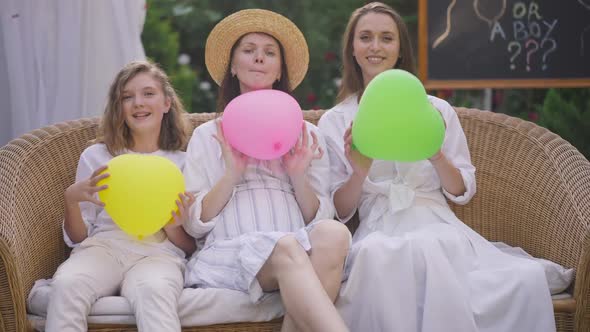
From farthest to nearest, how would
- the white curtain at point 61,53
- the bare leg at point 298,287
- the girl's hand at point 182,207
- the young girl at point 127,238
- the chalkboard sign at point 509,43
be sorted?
the chalkboard sign at point 509,43
the white curtain at point 61,53
the girl's hand at point 182,207
the young girl at point 127,238
the bare leg at point 298,287

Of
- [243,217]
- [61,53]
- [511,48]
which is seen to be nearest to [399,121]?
[243,217]

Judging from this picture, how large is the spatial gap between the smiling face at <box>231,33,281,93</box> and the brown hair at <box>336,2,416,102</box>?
12.0 inches

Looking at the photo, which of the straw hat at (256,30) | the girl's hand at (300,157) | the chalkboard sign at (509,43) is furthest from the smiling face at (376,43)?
the chalkboard sign at (509,43)

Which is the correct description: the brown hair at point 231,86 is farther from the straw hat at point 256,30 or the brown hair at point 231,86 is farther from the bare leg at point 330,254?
the bare leg at point 330,254

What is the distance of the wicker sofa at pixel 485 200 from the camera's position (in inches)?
96.3

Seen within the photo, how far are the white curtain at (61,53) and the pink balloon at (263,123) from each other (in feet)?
3.14

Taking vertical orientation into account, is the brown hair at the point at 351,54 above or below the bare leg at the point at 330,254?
above

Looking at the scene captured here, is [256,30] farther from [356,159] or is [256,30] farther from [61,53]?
[61,53]

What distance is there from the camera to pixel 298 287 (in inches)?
89.3

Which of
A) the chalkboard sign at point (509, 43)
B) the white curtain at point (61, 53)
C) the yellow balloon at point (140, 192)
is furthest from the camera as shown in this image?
the chalkboard sign at point (509, 43)

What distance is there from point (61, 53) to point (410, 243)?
1.72 m

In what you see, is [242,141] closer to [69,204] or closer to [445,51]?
[69,204]

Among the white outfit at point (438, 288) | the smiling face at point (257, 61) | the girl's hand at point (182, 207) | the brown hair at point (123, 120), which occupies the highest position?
the smiling face at point (257, 61)

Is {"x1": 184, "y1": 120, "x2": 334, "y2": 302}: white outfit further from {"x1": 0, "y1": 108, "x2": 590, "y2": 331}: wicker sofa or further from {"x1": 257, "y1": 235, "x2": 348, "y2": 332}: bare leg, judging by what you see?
{"x1": 0, "y1": 108, "x2": 590, "y2": 331}: wicker sofa
